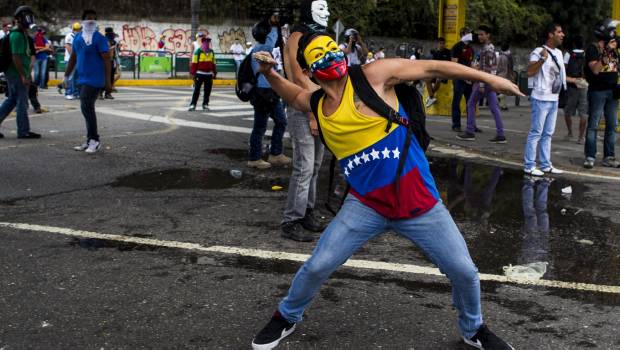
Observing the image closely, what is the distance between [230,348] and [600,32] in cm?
785

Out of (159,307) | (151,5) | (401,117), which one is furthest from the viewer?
(151,5)

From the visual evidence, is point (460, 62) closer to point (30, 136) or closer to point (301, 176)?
point (30, 136)

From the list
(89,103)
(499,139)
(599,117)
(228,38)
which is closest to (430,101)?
(499,139)

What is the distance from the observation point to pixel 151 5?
36.6 meters

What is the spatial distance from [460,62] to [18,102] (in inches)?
319

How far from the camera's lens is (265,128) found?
898 centimetres

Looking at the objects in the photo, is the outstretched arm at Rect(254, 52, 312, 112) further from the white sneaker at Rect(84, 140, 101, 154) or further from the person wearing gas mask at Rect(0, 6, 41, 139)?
the person wearing gas mask at Rect(0, 6, 41, 139)

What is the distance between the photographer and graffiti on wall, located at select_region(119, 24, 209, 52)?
35.6 meters

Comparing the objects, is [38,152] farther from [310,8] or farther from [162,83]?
[162,83]

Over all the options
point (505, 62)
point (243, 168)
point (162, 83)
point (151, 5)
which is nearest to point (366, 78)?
point (243, 168)

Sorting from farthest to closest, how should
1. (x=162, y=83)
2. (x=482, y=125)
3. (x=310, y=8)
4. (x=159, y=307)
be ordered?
(x=162, y=83) < (x=482, y=125) < (x=310, y=8) < (x=159, y=307)

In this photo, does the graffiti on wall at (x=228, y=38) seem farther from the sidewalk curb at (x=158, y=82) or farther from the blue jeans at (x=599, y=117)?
the blue jeans at (x=599, y=117)

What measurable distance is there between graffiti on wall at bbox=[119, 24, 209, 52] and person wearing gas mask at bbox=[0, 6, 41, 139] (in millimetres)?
24924

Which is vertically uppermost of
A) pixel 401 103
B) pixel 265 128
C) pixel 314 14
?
pixel 314 14
